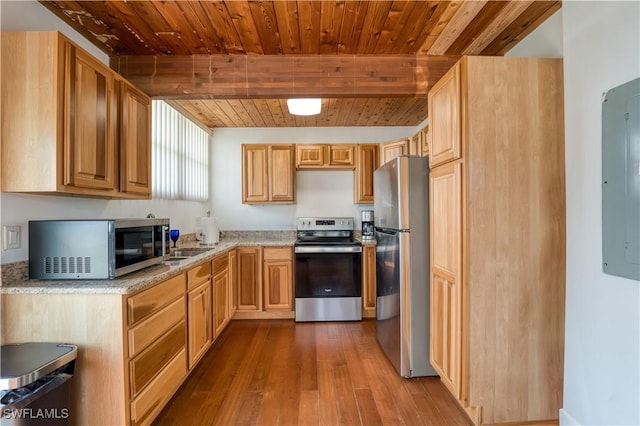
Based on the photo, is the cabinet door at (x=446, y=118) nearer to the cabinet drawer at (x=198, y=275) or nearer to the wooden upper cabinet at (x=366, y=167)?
the wooden upper cabinet at (x=366, y=167)

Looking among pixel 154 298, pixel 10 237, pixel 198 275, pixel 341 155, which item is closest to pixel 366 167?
pixel 341 155

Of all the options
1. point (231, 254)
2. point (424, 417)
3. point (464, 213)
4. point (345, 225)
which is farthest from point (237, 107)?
point (424, 417)

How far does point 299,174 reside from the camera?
14.1 feet

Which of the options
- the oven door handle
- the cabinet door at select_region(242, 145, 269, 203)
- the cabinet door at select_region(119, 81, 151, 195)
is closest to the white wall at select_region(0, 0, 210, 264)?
the cabinet door at select_region(119, 81, 151, 195)

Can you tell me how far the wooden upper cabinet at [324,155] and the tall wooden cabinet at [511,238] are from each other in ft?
7.57

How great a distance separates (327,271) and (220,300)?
1.25 metres

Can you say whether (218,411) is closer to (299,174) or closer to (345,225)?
(345,225)

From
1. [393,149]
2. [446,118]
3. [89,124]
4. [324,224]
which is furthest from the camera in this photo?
[324,224]

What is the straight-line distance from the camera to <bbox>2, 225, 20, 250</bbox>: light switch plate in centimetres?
152

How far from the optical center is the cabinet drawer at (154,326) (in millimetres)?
1530

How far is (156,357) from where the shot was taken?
1737 millimetres

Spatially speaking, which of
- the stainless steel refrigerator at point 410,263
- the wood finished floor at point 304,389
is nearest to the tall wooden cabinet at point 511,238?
the wood finished floor at point 304,389

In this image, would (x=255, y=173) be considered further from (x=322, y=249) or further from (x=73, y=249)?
(x=73, y=249)

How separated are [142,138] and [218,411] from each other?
1.99 m
